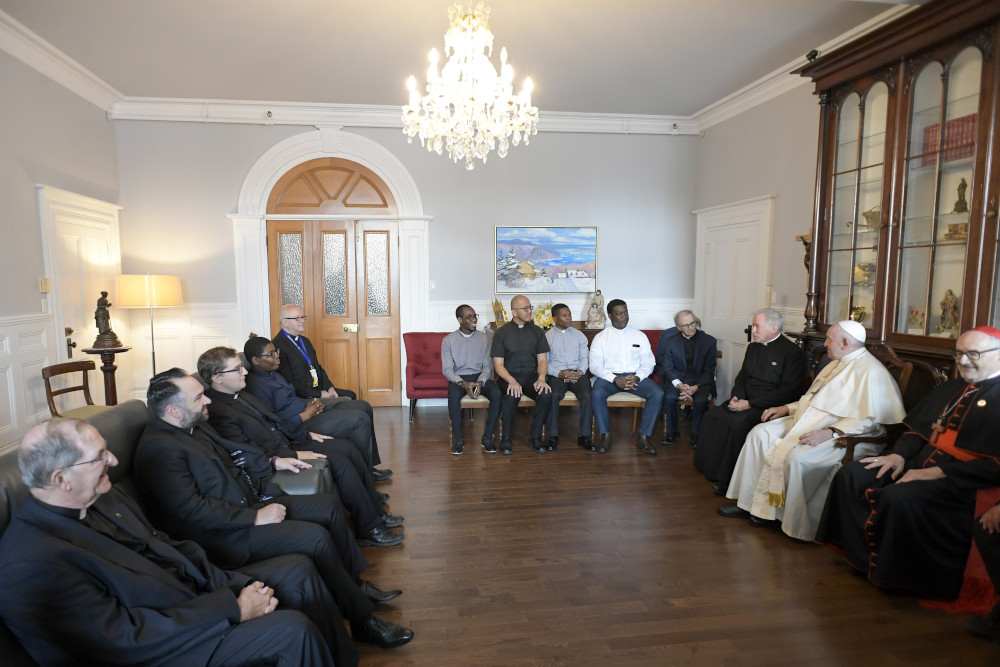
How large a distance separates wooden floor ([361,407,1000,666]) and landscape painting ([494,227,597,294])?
305 cm

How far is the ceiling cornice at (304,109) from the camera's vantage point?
478 centimetres

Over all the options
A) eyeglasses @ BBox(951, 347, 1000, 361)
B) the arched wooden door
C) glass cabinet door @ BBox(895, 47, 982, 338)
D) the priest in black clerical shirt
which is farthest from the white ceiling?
eyeglasses @ BBox(951, 347, 1000, 361)

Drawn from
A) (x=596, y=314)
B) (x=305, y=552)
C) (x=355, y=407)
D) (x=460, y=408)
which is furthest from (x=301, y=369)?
(x=596, y=314)

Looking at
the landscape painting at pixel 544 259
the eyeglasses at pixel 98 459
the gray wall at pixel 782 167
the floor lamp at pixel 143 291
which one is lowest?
the eyeglasses at pixel 98 459

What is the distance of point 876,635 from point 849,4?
13.3 ft

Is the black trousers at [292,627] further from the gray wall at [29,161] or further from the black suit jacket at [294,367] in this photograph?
the gray wall at [29,161]

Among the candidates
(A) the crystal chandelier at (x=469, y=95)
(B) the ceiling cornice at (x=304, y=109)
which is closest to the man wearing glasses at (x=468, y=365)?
(A) the crystal chandelier at (x=469, y=95)

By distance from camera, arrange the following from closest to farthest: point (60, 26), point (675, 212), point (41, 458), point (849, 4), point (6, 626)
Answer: point (6, 626), point (41, 458), point (849, 4), point (60, 26), point (675, 212)

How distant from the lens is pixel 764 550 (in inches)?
129

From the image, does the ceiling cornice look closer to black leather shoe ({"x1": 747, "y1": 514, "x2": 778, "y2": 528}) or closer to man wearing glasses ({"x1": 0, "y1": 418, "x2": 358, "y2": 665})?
black leather shoe ({"x1": 747, "y1": 514, "x2": 778, "y2": 528})

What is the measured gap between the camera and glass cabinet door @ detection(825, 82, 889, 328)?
392 cm

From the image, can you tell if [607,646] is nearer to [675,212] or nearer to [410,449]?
[410,449]

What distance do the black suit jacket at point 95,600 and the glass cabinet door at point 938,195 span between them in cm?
406

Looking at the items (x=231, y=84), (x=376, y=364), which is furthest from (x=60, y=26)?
(x=376, y=364)
